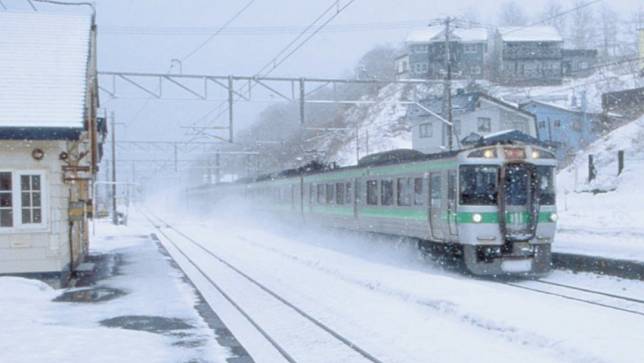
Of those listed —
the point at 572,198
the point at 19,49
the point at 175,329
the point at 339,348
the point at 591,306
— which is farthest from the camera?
the point at 572,198

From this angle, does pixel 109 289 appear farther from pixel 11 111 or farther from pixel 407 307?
pixel 407 307

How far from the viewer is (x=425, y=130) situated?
187ft

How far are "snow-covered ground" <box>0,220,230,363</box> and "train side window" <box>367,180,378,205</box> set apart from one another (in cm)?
675

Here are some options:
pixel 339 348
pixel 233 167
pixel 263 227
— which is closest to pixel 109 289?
pixel 339 348

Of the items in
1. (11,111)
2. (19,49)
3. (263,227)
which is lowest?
(263,227)

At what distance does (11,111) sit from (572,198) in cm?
2706

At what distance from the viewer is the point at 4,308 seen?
1257cm

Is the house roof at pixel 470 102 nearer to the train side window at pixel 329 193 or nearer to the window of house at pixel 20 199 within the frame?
the train side window at pixel 329 193

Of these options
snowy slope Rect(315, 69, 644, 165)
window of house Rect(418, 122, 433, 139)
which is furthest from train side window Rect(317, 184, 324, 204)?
snowy slope Rect(315, 69, 644, 165)

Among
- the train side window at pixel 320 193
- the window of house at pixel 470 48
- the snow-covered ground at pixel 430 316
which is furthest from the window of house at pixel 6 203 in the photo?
the window of house at pixel 470 48

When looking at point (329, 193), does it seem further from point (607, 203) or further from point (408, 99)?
point (408, 99)

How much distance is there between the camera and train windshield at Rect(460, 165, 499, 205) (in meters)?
16.7

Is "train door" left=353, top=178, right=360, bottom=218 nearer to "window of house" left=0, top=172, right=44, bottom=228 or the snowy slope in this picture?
"window of house" left=0, top=172, right=44, bottom=228

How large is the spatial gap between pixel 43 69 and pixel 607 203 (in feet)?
78.8
